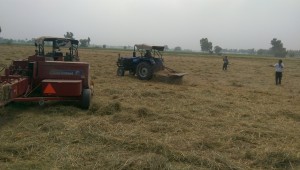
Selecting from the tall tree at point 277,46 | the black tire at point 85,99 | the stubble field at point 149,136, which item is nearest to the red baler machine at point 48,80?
the black tire at point 85,99

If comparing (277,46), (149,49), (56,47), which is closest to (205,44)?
(277,46)

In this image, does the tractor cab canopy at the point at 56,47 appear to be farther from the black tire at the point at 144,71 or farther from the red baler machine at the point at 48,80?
the black tire at the point at 144,71

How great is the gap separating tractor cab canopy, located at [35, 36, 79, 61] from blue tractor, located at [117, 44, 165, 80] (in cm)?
686

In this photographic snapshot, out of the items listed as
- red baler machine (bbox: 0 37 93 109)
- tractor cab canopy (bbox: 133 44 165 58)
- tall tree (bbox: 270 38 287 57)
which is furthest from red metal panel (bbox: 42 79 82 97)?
tall tree (bbox: 270 38 287 57)

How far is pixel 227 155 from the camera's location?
6.39m

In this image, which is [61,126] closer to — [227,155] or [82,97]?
[82,97]

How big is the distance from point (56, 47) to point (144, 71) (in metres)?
7.64

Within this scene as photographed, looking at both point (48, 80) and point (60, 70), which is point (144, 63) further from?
point (48, 80)

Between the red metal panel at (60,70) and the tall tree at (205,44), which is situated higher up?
the tall tree at (205,44)

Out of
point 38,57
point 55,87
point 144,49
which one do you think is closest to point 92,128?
point 55,87

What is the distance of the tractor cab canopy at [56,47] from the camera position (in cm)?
1115

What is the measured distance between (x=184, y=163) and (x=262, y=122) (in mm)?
4025

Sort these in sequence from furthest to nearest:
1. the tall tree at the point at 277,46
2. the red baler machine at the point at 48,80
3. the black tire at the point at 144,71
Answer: the tall tree at the point at 277,46, the black tire at the point at 144,71, the red baler machine at the point at 48,80

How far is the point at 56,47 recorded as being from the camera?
37.6 ft
